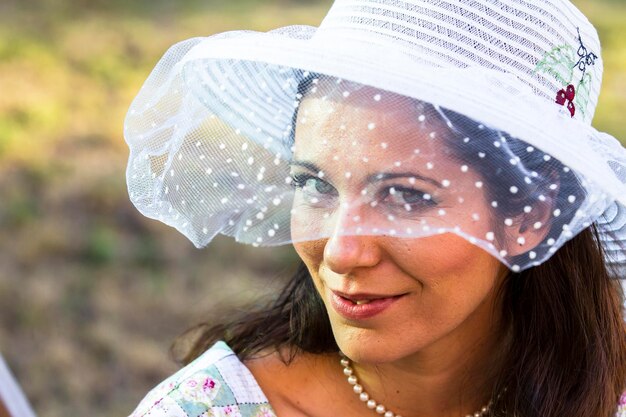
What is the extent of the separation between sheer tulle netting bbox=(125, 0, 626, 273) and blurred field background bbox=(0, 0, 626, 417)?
88 cm

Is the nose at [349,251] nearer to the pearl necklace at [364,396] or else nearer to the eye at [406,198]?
the eye at [406,198]

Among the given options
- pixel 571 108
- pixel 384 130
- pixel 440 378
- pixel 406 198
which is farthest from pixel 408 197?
pixel 440 378

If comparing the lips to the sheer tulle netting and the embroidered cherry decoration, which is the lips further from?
the embroidered cherry decoration

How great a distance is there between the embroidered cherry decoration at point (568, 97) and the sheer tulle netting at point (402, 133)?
0.07 ft

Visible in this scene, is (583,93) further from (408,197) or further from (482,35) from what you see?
(408,197)

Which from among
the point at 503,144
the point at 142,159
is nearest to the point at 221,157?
the point at 142,159

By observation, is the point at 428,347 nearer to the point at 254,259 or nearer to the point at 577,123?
the point at 577,123

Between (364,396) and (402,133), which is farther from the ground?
(402,133)

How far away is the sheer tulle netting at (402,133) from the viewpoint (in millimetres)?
1653

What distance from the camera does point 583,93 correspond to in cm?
188

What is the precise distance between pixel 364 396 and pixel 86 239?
281cm

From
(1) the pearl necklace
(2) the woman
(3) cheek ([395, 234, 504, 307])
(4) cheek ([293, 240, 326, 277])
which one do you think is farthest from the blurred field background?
(3) cheek ([395, 234, 504, 307])

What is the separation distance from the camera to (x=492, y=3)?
5.82ft

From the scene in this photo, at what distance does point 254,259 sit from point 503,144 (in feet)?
10.8
